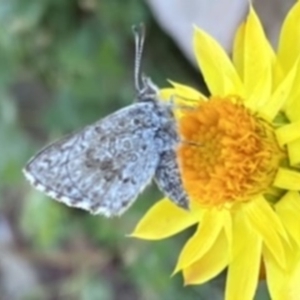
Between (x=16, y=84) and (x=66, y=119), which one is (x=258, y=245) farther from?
(x=16, y=84)

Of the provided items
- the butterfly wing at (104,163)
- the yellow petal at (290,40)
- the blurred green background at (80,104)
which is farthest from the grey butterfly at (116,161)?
the blurred green background at (80,104)

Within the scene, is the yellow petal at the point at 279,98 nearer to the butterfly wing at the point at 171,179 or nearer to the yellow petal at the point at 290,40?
the yellow petal at the point at 290,40

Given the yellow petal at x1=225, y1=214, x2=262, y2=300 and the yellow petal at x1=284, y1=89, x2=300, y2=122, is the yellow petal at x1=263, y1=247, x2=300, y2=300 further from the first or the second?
the yellow petal at x1=284, y1=89, x2=300, y2=122

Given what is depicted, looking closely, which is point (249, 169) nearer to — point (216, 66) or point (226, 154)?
point (226, 154)

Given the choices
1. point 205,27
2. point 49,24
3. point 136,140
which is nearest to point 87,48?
point 49,24

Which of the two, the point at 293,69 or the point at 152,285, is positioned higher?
the point at 293,69

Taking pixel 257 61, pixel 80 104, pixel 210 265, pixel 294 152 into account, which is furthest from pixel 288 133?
pixel 80 104
